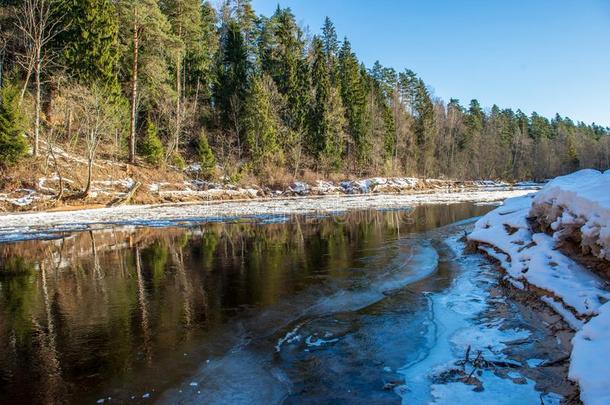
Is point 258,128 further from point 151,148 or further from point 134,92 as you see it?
point 134,92

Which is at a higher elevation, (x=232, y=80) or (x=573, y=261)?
(x=232, y=80)

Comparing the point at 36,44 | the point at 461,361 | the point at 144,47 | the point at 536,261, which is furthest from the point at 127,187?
the point at 461,361

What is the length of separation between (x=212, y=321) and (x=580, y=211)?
22.7 ft

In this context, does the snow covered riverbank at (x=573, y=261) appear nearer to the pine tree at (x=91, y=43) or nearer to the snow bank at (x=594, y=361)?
the snow bank at (x=594, y=361)

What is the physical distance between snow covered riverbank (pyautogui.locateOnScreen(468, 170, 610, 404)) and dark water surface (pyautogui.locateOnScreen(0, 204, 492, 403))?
174 centimetres

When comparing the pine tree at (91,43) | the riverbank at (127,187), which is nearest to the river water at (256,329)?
the riverbank at (127,187)

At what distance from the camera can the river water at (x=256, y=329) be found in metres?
4.71

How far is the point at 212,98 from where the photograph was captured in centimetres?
5503

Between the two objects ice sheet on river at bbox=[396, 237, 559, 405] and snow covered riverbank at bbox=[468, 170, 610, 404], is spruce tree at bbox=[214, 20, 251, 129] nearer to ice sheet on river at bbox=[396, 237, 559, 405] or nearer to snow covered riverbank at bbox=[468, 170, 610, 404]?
snow covered riverbank at bbox=[468, 170, 610, 404]

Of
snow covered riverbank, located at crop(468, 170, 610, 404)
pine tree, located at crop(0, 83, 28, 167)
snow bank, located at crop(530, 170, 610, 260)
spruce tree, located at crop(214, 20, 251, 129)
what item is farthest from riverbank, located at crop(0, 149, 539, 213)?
snow bank, located at crop(530, 170, 610, 260)

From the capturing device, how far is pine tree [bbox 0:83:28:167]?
2817cm

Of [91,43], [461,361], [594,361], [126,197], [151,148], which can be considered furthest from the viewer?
[151,148]

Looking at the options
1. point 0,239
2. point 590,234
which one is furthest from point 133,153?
point 590,234

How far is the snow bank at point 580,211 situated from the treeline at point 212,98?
28331mm
